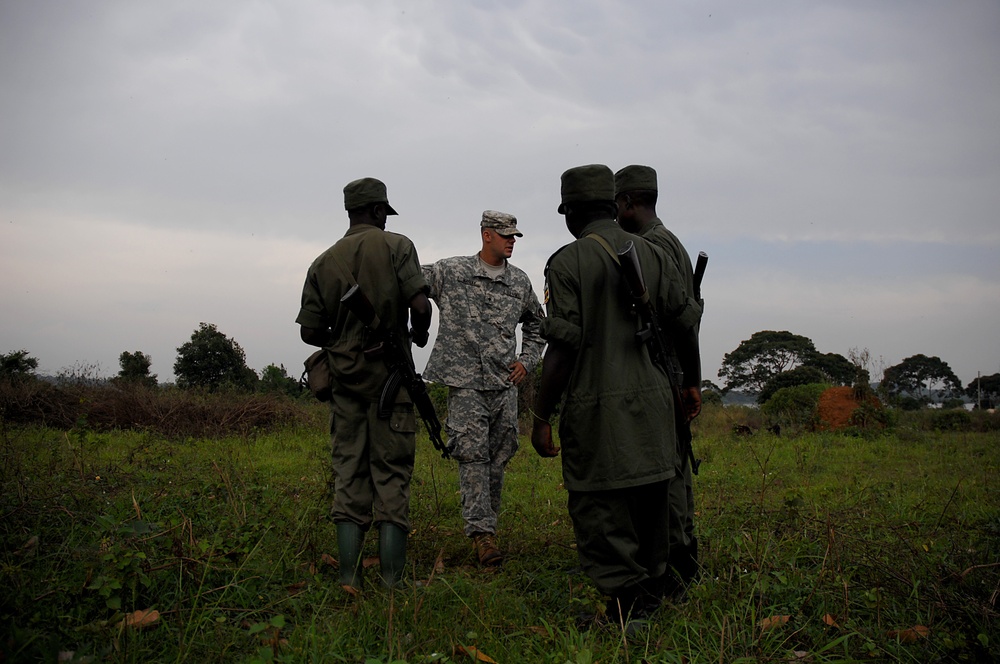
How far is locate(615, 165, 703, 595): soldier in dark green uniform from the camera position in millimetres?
3537

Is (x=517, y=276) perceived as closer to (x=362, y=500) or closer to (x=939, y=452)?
(x=362, y=500)

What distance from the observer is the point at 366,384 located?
392cm

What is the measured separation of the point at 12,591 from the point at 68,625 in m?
0.27

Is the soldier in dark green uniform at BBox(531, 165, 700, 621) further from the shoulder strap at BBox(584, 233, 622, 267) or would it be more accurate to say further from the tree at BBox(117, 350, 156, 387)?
the tree at BBox(117, 350, 156, 387)

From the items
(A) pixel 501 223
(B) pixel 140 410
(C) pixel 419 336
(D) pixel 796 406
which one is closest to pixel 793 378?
(D) pixel 796 406

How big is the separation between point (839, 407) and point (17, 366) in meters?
12.2

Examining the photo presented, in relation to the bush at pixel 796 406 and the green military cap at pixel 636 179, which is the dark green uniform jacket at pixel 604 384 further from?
the bush at pixel 796 406

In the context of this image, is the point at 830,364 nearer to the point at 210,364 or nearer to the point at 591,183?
the point at 210,364

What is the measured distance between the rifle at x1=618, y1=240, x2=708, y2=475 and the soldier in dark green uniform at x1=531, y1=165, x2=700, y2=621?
5 centimetres

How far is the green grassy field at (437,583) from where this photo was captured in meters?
2.76

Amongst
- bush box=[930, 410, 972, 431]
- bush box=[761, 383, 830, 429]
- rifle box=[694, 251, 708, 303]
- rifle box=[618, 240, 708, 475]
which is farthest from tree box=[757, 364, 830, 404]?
rifle box=[618, 240, 708, 475]

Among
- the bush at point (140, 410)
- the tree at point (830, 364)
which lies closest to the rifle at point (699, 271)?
the bush at point (140, 410)

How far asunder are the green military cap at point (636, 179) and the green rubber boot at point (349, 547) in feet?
7.79

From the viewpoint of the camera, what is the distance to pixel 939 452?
8531mm
